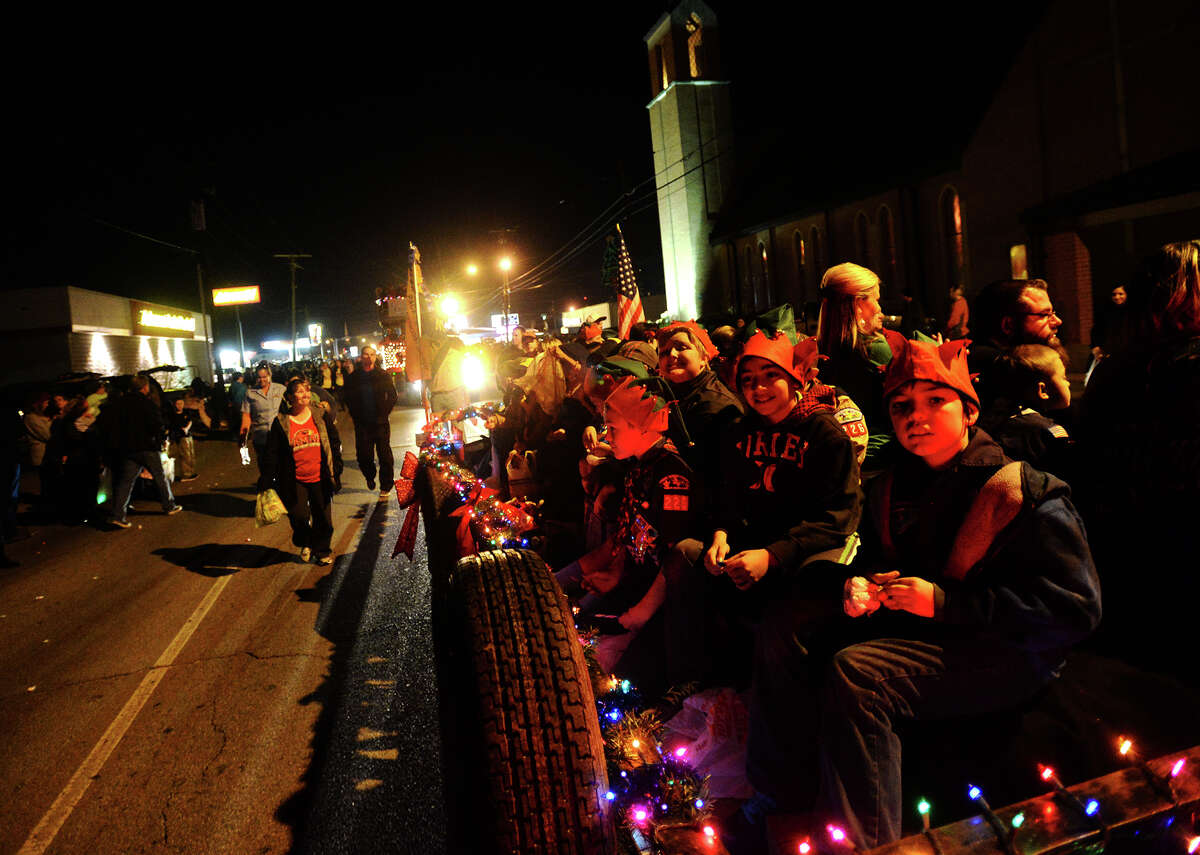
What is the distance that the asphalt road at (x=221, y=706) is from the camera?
12.3ft

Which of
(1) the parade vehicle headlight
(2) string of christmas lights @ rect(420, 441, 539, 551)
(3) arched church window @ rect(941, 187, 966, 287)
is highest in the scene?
(3) arched church window @ rect(941, 187, 966, 287)

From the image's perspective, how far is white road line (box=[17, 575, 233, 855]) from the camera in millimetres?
3811

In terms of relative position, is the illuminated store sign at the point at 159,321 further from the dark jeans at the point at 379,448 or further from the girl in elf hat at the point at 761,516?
the girl in elf hat at the point at 761,516

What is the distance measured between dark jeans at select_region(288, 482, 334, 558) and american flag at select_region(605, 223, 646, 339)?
3664 mm

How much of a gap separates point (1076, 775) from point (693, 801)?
105cm

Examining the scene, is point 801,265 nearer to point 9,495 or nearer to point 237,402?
point 237,402

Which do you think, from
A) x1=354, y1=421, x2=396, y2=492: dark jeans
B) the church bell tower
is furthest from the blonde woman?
the church bell tower

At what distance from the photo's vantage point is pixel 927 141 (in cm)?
2373

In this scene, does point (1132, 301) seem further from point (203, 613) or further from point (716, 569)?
point (203, 613)

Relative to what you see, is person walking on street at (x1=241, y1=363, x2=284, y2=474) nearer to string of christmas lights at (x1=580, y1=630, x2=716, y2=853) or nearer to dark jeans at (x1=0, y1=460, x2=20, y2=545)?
dark jeans at (x1=0, y1=460, x2=20, y2=545)

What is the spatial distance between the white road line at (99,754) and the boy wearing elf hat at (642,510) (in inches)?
110

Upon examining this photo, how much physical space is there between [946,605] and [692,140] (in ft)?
134

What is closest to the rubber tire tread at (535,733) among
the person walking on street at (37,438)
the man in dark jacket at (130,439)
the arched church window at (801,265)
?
the man in dark jacket at (130,439)

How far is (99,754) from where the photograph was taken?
4578 mm
